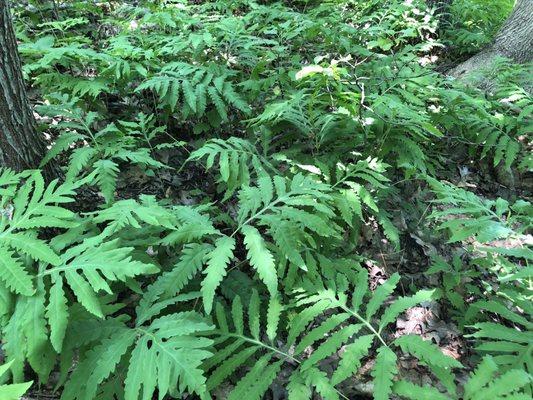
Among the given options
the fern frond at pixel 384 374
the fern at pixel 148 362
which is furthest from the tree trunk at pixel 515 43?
the fern at pixel 148 362

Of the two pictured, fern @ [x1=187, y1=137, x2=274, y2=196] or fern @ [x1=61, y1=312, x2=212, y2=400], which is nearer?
fern @ [x1=61, y1=312, x2=212, y2=400]

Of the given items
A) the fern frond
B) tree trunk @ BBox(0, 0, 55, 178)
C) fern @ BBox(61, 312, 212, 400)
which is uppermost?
tree trunk @ BBox(0, 0, 55, 178)

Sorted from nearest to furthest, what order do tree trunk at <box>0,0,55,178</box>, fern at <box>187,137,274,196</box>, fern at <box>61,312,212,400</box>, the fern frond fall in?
fern at <box>61,312,212,400</box> → the fern frond → tree trunk at <box>0,0,55,178</box> → fern at <box>187,137,274,196</box>

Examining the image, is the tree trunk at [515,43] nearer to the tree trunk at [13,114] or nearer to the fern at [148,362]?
the tree trunk at [13,114]

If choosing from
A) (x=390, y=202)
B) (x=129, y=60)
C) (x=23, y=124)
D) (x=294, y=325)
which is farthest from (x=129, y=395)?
(x=129, y=60)

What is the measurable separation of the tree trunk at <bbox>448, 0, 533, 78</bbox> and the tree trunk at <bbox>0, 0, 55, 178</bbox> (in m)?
5.67

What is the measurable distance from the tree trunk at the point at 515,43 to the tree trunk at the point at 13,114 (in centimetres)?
567

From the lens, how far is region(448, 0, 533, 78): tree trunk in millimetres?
6043

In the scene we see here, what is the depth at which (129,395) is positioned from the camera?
1714 mm

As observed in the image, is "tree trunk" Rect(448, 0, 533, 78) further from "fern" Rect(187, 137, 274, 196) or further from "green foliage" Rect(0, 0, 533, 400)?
"fern" Rect(187, 137, 274, 196)

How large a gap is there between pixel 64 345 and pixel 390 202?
3098 mm

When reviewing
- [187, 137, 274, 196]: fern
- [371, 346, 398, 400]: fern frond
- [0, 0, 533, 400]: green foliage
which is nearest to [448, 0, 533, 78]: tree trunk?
[0, 0, 533, 400]: green foliage

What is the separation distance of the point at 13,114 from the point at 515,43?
259 inches

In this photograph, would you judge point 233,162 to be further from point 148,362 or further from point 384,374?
point 384,374
